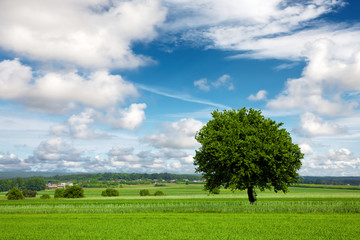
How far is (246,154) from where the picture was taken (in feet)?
155

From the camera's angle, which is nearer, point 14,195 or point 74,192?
point 74,192

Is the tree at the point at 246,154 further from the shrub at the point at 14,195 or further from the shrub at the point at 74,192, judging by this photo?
the shrub at the point at 14,195

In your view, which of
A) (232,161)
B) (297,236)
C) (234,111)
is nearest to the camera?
(297,236)

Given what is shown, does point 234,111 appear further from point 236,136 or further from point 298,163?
point 298,163

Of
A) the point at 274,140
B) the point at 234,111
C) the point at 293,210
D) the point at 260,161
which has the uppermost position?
the point at 234,111

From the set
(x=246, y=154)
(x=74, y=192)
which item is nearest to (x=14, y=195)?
(x=74, y=192)

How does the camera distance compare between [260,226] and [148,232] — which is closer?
[148,232]

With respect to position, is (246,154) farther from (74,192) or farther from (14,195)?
(14,195)

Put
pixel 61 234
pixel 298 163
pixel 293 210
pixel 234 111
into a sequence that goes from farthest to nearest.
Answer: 1. pixel 234 111
2. pixel 298 163
3. pixel 293 210
4. pixel 61 234

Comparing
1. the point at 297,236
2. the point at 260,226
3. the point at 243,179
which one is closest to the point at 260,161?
the point at 243,179

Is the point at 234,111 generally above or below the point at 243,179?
above

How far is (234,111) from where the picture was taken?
54.3 m

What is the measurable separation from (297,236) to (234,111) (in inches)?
1263

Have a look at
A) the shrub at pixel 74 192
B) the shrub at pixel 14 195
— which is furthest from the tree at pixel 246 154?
the shrub at pixel 14 195
